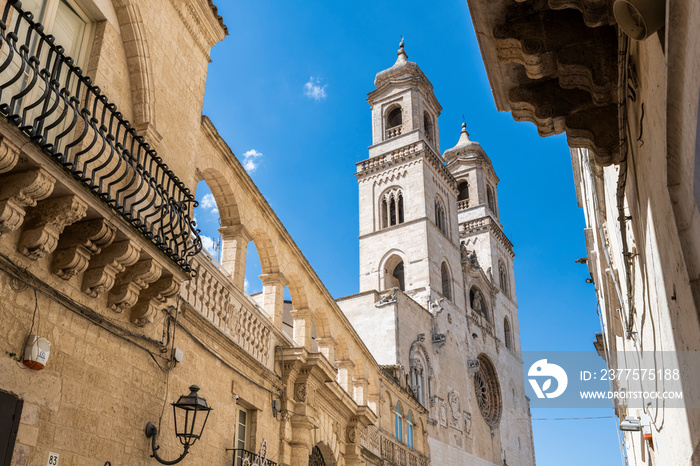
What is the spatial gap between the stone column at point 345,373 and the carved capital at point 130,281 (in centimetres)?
946

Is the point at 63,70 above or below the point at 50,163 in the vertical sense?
above

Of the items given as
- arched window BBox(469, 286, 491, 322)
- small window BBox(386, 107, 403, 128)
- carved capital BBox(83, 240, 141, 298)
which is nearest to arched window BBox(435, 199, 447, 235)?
arched window BBox(469, 286, 491, 322)

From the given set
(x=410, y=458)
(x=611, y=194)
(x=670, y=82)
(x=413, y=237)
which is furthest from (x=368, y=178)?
(x=670, y=82)

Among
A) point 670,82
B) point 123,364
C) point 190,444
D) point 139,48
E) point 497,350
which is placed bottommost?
point 190,444

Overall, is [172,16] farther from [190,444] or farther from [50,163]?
[190,444]

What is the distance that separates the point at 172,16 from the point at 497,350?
108 ft

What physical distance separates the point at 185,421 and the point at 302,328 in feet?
17.3

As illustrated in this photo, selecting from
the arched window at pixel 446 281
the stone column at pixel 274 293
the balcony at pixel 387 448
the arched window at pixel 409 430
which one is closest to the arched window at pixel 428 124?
the arched window at pixel 446 281

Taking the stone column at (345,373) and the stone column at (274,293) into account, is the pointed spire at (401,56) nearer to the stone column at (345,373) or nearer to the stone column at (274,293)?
the stone column at (345,373)

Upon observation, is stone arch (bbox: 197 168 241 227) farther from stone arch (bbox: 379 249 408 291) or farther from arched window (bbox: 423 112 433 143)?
arched window (bbox: 423 112 433 143)

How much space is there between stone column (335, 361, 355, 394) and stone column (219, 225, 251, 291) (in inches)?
246

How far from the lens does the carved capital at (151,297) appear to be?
20.9 ft

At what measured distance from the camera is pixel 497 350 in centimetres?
3738

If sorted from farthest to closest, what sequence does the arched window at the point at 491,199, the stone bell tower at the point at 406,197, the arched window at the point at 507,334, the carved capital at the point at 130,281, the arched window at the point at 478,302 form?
the arched window at the point at 491,199, the arched window at the point at 507,334, the arched window at the point at 478,302, the stone bell tower at the point at 406,197, the carved capital at the point at 130,281
